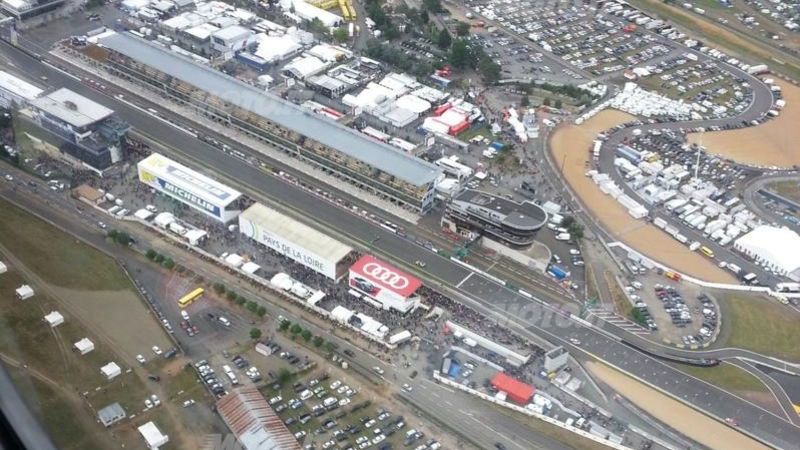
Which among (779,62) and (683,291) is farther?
(779,62)

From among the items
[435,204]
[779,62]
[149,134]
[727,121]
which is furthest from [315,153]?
[779,62]

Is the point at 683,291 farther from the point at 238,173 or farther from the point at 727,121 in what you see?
the point at 238,173

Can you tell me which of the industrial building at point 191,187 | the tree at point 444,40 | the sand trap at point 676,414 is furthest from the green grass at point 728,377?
the tree at point 444,40

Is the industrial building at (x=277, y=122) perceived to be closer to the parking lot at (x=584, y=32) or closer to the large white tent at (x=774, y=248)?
the large white tent at (x=774, y=248)

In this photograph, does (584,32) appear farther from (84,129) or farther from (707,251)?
(84,129)

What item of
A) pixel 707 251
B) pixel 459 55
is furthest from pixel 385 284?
pixel 459 55

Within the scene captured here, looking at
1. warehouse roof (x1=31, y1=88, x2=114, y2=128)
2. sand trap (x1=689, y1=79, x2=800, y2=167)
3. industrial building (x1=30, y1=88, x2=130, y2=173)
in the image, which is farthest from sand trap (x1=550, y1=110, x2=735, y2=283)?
warehouse roof (x1=31, y1=88, x2=114, y2=128)
